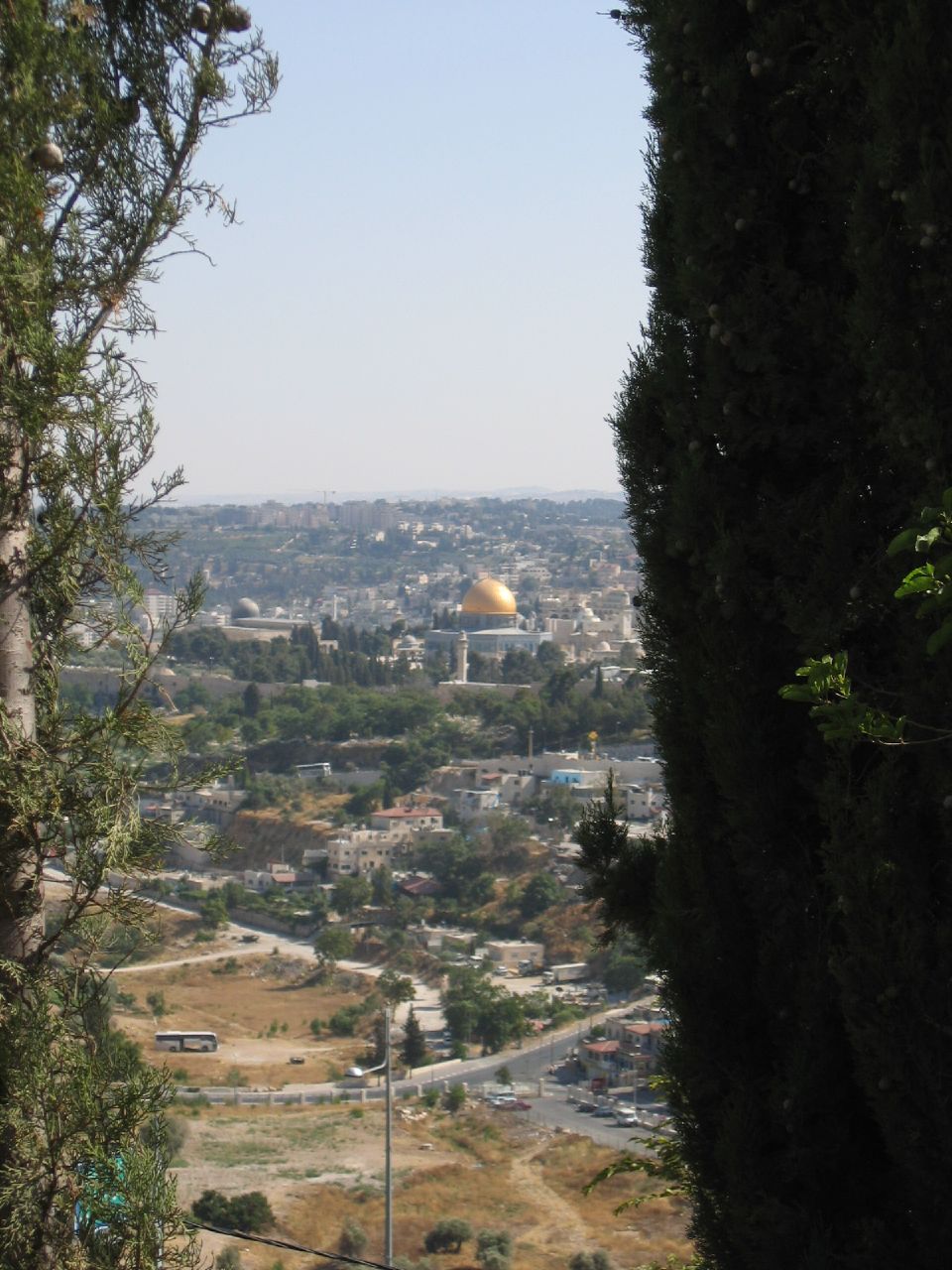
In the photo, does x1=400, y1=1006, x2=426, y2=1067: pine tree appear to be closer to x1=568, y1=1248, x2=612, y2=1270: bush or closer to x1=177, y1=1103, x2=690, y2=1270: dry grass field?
x1=177, y1=1103, x2=690, y2=1270: dry grass field

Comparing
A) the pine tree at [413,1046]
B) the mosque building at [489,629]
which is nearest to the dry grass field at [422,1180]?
the pine tree at [413,1046]

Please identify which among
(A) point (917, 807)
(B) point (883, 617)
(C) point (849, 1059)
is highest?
(B) point (883, 617)

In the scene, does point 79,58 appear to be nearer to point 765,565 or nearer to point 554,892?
point 765,565

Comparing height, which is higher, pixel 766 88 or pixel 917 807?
pixel 766 88

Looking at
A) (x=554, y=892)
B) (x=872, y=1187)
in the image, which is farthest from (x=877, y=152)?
(x=554, y=892)

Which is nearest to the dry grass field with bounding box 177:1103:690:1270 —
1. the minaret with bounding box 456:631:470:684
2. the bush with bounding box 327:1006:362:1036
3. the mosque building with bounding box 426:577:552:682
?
the bush with bounding box 327:1006:362:1036

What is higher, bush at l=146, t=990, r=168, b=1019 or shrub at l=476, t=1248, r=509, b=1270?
shrub at l=476, t=1248, r=509, b=1270

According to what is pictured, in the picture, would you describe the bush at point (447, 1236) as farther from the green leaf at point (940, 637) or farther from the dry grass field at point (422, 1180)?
the green leaf at point (940, 637)
